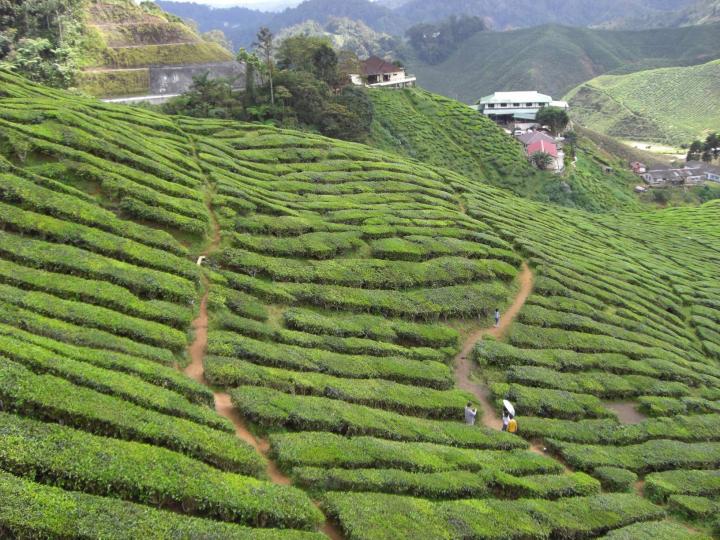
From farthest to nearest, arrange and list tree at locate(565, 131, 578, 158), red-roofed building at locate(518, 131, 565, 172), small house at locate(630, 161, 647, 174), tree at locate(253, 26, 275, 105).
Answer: small house at locate(630, 161, 647, 174)
tree at locate(565, 131, 578, 158)
red-roofed building at locate(518, 131, 565, 172)
tree at locate(253, 26, 275, 105)

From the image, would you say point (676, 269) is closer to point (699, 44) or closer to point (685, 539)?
point (685, 539)

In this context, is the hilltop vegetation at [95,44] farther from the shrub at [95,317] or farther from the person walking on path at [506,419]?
the person walking on path at [506,419]

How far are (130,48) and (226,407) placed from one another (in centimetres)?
6794

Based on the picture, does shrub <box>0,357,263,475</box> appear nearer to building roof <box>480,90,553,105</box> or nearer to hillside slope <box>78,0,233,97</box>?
hillside slope <box>78,0,233,97</box>

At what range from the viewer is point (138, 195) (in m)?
25.8

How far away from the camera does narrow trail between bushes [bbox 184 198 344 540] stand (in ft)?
49.5

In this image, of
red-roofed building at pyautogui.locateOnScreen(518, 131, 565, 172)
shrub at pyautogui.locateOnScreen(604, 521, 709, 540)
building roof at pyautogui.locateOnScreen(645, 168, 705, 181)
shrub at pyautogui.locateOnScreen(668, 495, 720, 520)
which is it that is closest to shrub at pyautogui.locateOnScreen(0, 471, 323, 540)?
shrub at pyautogui.locateOnScreen(604, 521, 709, 540)

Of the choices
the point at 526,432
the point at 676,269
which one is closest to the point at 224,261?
the point at 526,432

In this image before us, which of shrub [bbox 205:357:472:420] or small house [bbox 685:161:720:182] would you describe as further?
small house [bbox 685:161:720:182]

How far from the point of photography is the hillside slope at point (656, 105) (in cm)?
13688

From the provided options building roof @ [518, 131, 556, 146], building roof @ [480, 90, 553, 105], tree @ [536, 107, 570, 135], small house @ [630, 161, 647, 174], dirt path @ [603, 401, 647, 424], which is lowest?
dirt path @ [603, 401, 647, 424]

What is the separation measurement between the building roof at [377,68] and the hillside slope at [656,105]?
83.3 metres

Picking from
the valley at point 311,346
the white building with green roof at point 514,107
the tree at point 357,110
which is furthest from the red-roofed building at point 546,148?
the tree at point 357,110

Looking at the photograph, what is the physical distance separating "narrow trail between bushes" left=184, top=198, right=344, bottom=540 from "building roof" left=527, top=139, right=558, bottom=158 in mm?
65084
